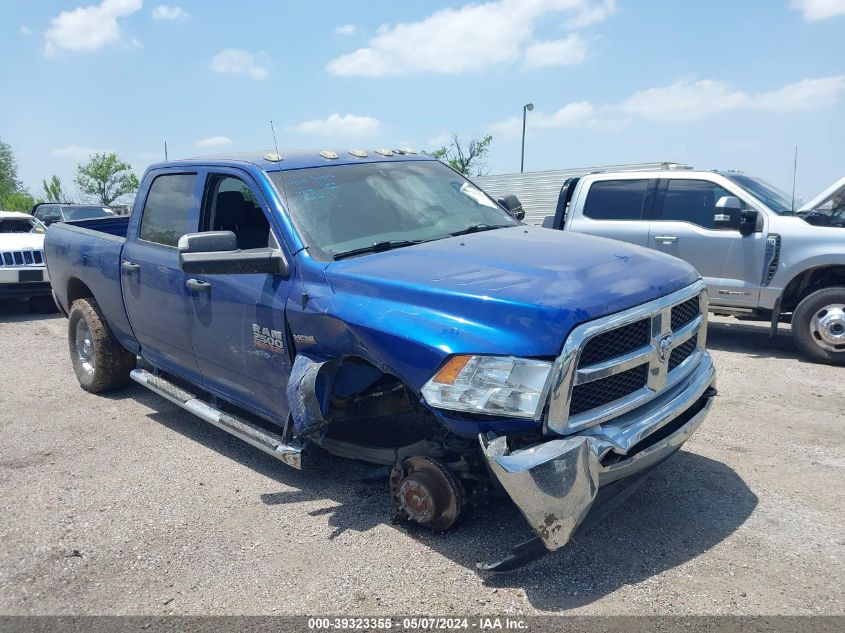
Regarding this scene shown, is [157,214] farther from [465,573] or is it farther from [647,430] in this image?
[647,430]

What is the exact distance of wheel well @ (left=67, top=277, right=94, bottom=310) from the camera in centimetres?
652

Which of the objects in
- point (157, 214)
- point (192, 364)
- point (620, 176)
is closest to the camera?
point (192, 364)

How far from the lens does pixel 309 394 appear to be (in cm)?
359

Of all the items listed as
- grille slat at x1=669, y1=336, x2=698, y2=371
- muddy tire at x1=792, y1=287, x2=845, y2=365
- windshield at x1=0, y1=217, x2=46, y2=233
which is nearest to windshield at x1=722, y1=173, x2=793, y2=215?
muddy tire at x1=792, y1=287, x2=845, y2=365

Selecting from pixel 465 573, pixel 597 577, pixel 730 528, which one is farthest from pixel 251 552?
pixel 730 528

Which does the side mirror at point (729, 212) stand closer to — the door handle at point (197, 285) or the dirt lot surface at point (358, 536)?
the dirt lot surface at point (358, 536)

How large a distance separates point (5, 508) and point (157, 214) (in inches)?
89.0

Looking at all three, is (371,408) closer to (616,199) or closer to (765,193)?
(616,199)

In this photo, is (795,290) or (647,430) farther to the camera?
(795,290)

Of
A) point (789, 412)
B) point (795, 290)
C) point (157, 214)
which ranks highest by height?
point (157, 214)

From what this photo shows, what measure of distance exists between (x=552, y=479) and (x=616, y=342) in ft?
2.38

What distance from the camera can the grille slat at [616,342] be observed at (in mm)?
3047

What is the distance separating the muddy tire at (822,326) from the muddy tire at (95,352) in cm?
662

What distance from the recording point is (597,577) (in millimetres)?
3230
